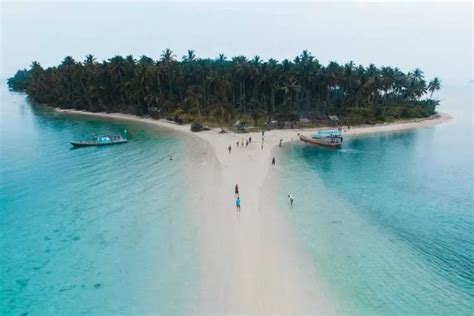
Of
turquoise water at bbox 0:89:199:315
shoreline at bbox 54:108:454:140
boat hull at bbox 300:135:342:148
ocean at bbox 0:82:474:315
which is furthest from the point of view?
shoreline at bbox 54:108:454:140

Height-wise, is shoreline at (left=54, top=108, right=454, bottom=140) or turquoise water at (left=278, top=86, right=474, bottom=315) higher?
shoreline at (left=54, top=108, right=454, bottom=140)

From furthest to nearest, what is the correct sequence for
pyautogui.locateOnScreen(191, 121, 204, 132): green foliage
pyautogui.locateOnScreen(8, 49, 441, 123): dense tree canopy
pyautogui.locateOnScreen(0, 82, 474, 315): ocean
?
pyautogui.locateOnScreen(8, 49, 441, 123): dense tree canopy → pyautogui.locateOnScreen(191, 121, 204, 132): green foliage → pyautogui.locateOnScreen(0, 82, 474, 315): ocean

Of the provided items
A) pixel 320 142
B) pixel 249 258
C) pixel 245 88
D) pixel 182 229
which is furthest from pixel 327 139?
pixel 249 258

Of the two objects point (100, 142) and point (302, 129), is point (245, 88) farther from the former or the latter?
point (100, 142)

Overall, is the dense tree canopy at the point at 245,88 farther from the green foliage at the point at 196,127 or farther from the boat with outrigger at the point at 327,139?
the boat with outrigger at the point at 327,139

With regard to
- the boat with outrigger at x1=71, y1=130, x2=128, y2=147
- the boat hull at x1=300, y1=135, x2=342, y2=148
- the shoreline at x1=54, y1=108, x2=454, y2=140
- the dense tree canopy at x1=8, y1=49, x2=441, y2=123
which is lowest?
the boat hull at x1=300, y1=135, x2=342, y2=148

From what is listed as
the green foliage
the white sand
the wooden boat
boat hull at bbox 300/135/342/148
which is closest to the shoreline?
the green foliage

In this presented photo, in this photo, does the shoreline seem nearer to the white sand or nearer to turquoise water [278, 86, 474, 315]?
turquoise water [278, 86, 474, 315]
